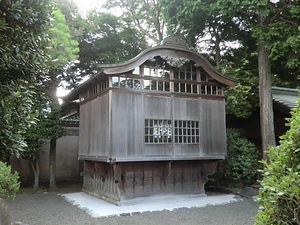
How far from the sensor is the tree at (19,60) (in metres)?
3.27

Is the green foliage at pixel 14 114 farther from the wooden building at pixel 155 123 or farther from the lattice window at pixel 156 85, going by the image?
the lattice window at pixel 156 85

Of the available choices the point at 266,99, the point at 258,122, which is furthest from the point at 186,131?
the point at 258,122

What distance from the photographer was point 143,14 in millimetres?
17188

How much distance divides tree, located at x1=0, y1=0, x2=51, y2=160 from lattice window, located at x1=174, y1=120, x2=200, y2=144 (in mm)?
6379

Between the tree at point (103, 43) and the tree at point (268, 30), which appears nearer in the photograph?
the tree at point (268, 30)

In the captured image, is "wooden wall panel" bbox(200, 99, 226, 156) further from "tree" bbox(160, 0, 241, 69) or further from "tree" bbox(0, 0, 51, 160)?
"tree" bbox(0, 0, 51, 160)

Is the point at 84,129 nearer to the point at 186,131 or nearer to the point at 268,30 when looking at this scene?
the point at 186,131

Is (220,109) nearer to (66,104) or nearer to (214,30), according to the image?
(214,30)

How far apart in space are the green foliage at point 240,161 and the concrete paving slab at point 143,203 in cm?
117

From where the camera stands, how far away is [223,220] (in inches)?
274

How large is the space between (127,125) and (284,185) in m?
6.95

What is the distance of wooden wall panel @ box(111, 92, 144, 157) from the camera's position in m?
8.67

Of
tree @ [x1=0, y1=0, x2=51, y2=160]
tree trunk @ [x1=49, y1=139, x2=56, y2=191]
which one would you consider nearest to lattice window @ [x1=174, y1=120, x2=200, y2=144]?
tree trunk @ [x1=49, y1=139, x2=56, y2=191]

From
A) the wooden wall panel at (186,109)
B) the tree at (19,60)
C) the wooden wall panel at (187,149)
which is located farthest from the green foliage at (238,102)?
the tree at (19,60)
